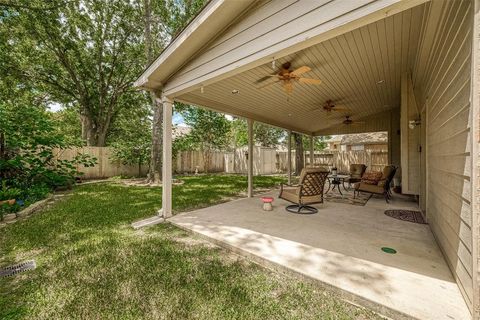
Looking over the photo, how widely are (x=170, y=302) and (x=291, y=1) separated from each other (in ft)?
11.0

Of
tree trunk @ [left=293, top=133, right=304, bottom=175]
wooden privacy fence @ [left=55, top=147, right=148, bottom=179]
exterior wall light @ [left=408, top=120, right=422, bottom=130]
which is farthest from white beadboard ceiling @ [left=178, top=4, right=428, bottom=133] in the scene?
wooden privacy fence @ [left=55, top=147, right=148, bottom=179]

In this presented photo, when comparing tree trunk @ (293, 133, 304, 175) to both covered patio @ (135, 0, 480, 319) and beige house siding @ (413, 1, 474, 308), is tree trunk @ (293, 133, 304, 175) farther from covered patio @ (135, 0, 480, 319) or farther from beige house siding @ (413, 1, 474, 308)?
beige house siding @ (413, 1, 474, 308)

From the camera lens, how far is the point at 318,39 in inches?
84.1

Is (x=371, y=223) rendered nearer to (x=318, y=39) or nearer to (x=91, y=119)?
(x=318, y=39)

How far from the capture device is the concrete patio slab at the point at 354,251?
5.69 feet

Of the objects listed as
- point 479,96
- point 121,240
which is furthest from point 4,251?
point 479,96

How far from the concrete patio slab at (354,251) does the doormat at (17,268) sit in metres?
1.95

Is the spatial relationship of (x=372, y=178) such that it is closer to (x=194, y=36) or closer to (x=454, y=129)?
(x=454, y=129)

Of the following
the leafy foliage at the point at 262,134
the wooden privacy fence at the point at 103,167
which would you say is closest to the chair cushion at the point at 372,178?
the wooden privacy fence at the point at 103,167

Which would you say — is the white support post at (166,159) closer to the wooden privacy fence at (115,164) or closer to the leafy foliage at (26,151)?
the leafy foliage at (26,151)

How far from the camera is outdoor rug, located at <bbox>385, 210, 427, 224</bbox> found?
13.0 feet

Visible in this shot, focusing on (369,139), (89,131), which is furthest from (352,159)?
(89,131)

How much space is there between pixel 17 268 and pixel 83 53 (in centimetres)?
1314

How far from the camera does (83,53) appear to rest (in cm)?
1123
